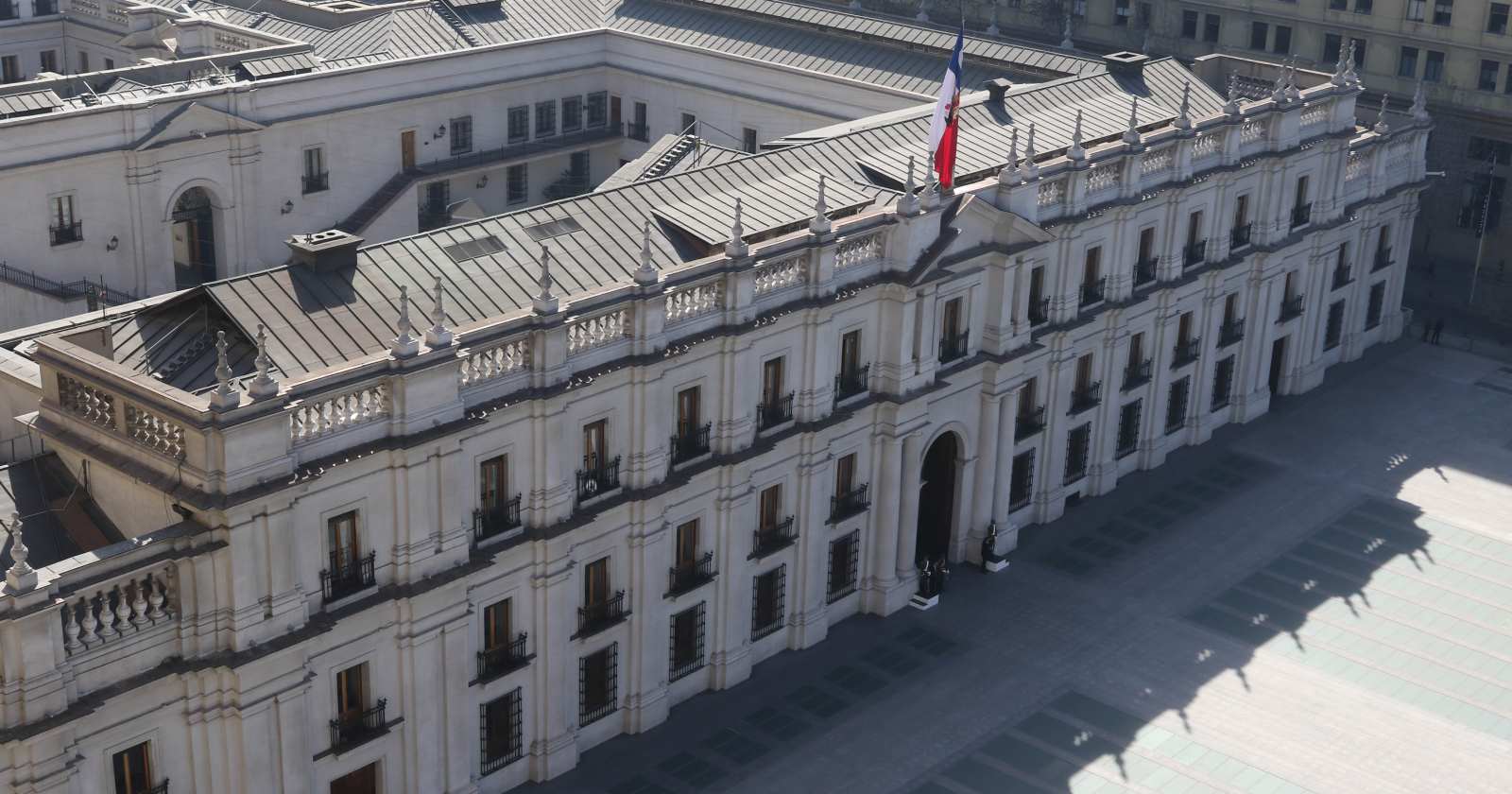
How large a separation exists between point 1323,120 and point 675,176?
125 feet

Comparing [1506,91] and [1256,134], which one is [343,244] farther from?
[1506,91]

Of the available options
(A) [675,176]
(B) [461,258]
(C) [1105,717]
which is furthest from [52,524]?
(C) [1105,717]

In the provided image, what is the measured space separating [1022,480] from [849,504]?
1196cm

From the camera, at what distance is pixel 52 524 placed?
46438 millimetres

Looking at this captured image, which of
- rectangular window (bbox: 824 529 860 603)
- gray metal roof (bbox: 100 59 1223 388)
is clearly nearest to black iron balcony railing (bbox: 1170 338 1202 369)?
gray metal roof (bbox: 100 59 1223 388)

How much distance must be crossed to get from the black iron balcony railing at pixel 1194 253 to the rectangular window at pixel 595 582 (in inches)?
1364

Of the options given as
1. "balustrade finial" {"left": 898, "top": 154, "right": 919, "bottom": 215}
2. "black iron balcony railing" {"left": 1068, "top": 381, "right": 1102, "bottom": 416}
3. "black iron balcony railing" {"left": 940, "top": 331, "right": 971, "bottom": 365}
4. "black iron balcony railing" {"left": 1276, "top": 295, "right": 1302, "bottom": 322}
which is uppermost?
"balustrade finial" {"left": 898, "top": 154, "right": 919, "bottom": 215}

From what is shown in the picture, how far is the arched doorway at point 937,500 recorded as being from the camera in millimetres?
69375

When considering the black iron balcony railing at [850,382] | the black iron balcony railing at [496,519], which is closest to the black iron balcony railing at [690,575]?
the black iron balcony railing at [496,519]

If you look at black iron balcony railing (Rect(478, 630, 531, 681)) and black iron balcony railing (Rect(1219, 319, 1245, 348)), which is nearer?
black iron balcony railing (Rect(478, 630, 531, 681))

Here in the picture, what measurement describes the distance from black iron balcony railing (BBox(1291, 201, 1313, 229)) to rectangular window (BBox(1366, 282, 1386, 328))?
11643 mm

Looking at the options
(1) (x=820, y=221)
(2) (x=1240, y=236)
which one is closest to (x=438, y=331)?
(1) (x=820, y=221)

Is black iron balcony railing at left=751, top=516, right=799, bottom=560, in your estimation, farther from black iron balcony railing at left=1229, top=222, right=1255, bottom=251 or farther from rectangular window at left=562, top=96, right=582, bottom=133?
rectangular window at left=562, top=96, right=582, bottom=133

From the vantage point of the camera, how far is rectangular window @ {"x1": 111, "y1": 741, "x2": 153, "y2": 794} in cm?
4372
